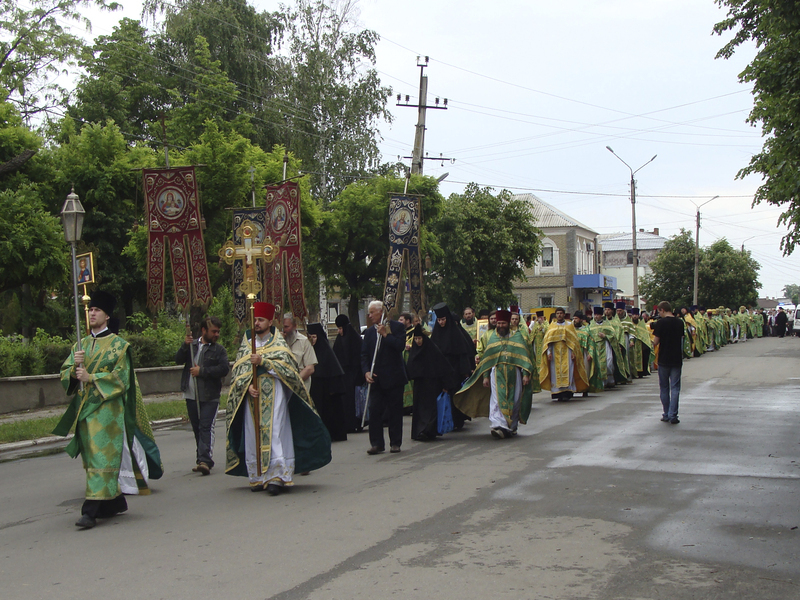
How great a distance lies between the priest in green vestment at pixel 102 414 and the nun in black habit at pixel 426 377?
15.9ft

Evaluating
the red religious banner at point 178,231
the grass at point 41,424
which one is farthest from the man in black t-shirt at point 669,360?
the grass at point 41,424

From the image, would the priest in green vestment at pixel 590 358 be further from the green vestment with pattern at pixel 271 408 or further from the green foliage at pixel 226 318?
the green vestment with pattern at pixel 271 408

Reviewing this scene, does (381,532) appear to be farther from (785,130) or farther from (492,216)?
(492,216)

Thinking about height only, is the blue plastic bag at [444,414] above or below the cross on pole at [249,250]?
below

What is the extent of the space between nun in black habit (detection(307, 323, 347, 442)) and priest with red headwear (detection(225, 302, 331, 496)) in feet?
9.13

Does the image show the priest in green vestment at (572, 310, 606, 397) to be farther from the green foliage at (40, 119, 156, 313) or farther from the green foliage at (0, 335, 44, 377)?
the green foliage at (40, 119, 156, 313)

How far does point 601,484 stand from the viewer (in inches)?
327

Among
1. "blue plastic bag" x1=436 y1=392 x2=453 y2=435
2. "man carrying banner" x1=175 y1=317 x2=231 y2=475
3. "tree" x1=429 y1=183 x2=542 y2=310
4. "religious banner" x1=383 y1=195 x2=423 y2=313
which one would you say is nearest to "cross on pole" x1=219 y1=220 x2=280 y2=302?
"man carrying banner" x1=175 y1=317 x2=231 y2=475

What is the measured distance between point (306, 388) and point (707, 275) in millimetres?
60208

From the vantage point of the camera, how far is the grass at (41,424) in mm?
13578

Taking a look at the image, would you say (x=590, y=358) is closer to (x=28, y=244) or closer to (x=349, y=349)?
(x=349, y=349)

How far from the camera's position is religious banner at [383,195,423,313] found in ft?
61.0

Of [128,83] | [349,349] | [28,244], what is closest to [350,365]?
[349,349]

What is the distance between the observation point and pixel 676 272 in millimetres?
64750
